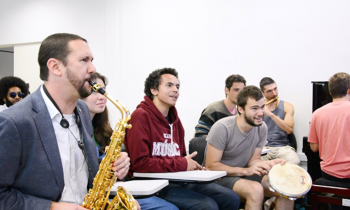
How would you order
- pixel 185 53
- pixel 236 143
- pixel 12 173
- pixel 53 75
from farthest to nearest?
pixel 185 53 < pixel 236 143 < pixel 53 75 < pixel 12 173

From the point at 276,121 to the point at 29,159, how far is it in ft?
10.9

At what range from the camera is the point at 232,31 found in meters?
4.72

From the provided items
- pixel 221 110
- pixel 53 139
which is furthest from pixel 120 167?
pixel 221 110

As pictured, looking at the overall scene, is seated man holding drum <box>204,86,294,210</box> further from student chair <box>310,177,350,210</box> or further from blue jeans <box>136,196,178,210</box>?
blue jeans <box>136,196,178,210</box>

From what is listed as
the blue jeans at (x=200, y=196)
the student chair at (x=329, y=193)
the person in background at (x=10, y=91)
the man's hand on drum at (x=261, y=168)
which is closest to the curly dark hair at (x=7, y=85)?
the person in background at (x=10, y=91)

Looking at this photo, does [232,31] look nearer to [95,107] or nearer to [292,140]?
[292,140]

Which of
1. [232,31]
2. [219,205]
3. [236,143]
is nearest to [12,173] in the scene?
[219,205]

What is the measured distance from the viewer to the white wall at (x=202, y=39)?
4.19 metres

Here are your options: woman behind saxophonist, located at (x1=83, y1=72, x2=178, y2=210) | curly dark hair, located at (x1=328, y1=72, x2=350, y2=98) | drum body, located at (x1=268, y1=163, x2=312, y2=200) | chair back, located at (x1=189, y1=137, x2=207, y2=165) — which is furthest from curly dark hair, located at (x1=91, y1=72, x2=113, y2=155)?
curly dark hair, located at (x1=328, y1=72, x2=350, y2=98)

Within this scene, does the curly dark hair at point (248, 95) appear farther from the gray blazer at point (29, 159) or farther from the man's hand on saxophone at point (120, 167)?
the gray blazer at point (29, 159)

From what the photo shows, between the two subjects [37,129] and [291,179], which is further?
[291,179]

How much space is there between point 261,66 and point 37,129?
3687 millimetres

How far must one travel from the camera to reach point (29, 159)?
1339 mm

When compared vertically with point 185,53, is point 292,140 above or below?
below
